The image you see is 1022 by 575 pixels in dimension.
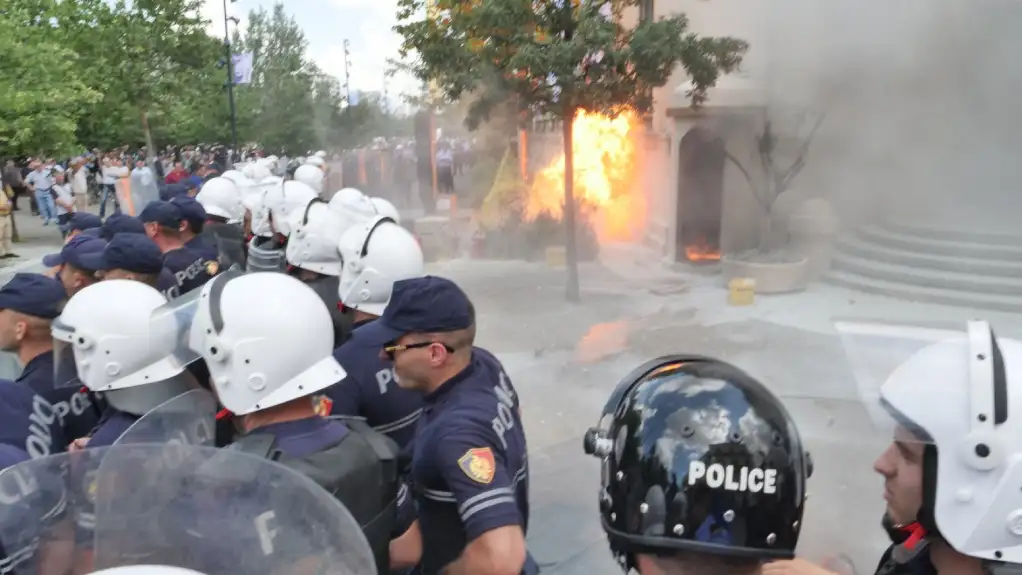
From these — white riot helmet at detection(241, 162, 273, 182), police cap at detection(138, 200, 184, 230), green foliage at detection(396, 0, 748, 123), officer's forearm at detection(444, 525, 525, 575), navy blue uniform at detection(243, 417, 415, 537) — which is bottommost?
officer's forearm at detection(444, 525, 525, 575)

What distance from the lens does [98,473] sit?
1.34 metres

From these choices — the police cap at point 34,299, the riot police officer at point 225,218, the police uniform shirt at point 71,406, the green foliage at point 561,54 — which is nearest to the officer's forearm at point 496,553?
the police uniform shirt at point 71,406

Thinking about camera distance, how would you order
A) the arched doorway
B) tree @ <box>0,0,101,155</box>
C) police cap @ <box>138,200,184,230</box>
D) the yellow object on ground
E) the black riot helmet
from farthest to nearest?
tree @ <box>0,0,101,155</box>
the arched doorway
the yellow object on ground
police cap @ <box>138,200,184,230</box>
the black riot helmet

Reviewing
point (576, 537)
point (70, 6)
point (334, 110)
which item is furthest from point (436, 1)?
point (334, 110)

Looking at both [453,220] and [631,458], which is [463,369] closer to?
[631,458]

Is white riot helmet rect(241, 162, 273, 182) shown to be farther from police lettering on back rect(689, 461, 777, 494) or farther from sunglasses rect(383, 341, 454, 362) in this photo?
police lettering on back rect(689, 461, 777, 494)

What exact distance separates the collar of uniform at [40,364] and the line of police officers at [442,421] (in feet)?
0.05

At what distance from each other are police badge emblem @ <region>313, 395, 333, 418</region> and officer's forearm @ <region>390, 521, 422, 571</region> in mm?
443

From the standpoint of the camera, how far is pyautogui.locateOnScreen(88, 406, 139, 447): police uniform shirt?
249cm

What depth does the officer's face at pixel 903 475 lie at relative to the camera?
65.6 inches

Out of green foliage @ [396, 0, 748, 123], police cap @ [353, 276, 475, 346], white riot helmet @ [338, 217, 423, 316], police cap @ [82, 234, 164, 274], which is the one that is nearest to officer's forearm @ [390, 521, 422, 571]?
police cap @ [353, 276, 475, 346]

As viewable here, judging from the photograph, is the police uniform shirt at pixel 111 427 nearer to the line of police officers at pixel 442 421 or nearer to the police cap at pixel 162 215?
the line of police officers at pixel 442 421

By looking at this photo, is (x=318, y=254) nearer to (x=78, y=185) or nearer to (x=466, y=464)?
(x=466, y=464)

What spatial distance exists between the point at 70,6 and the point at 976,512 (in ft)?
77.0
